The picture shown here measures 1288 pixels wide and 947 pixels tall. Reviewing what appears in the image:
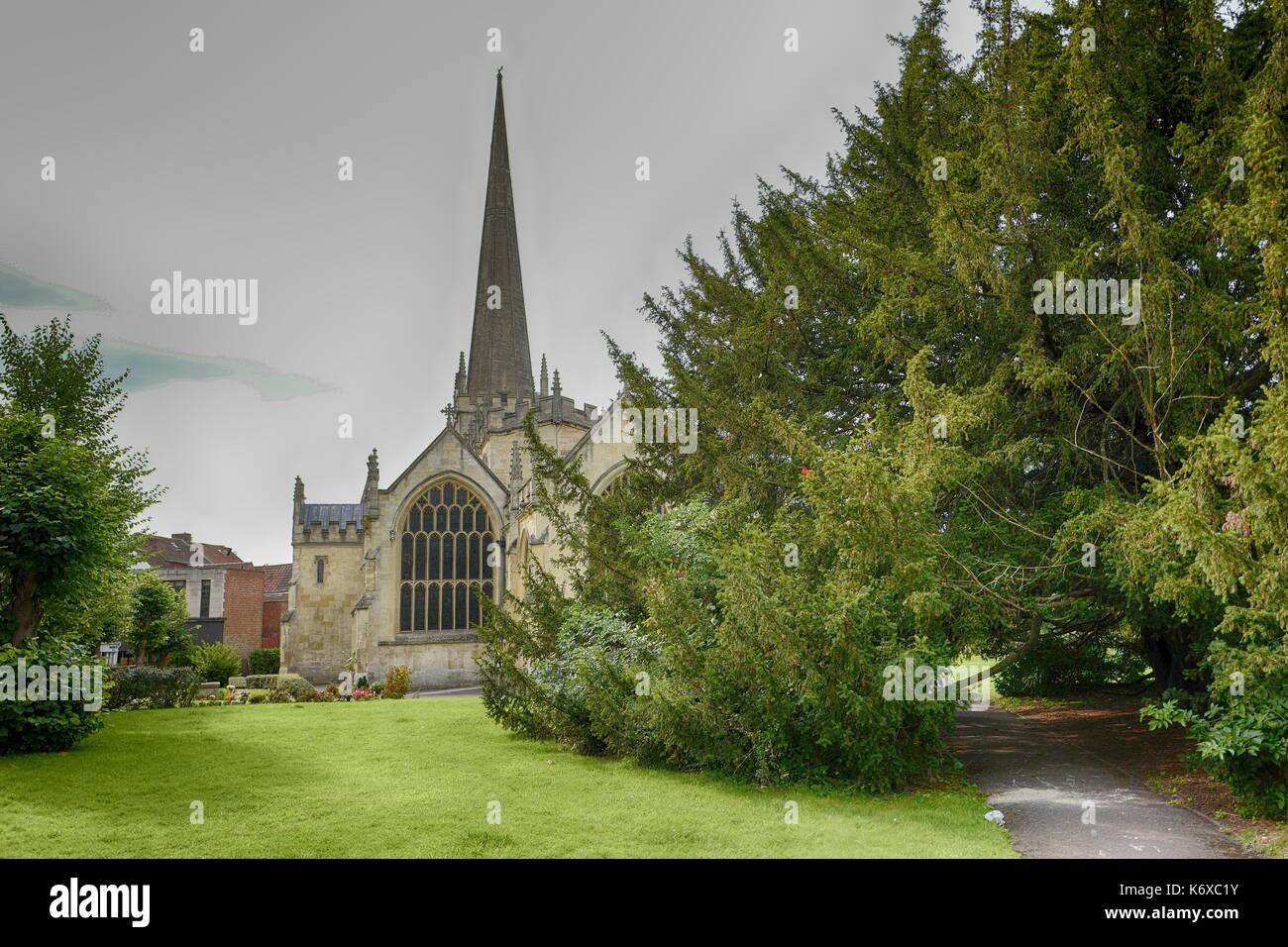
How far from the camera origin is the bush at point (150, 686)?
2073cm

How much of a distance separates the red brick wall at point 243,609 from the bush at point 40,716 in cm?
3542

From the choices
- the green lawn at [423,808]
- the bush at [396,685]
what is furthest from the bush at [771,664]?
the bush at [396,685]

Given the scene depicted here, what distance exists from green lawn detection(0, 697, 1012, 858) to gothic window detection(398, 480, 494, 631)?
2007 cm

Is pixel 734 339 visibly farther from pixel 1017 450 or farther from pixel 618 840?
pixel 618 840

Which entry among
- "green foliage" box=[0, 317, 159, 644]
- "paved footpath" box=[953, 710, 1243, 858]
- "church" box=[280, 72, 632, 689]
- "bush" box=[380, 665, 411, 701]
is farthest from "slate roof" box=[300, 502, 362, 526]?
"paved footpath" box=[953, 710, 1243, 858]

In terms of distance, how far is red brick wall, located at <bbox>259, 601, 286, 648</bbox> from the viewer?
162ft

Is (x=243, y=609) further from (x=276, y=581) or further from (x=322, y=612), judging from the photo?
(x=322, y=612)

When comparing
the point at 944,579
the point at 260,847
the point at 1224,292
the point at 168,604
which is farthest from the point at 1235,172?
the point at 168,604

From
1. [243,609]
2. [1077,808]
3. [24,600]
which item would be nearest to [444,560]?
[243,609]

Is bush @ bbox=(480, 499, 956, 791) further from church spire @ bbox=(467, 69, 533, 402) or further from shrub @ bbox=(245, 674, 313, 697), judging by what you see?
church spire @ bbox=(467, 69, 533, 402)

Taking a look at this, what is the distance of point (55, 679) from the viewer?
497 inches

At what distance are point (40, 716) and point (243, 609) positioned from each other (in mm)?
37286

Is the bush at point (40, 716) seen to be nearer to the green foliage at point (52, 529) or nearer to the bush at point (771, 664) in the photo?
the green foliage at point (52, 529)

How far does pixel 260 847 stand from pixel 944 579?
26.9 ft
